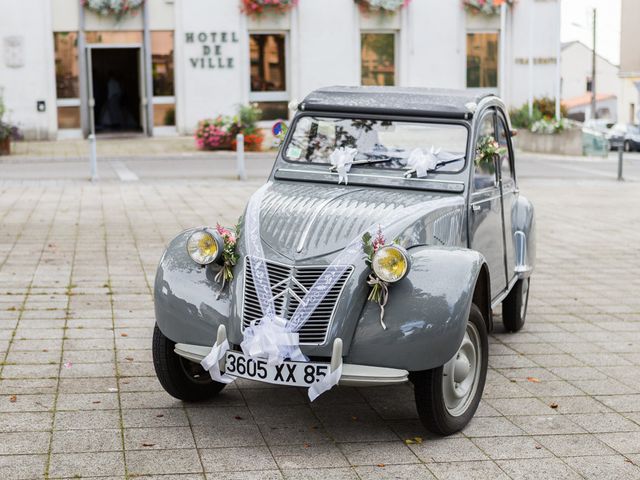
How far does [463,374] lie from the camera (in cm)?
559

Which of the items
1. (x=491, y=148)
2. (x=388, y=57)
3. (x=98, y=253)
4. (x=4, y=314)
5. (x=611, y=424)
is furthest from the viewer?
(x=388, y=57)

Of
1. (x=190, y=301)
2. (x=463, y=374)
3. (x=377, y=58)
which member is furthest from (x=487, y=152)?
(x=377, y=58)

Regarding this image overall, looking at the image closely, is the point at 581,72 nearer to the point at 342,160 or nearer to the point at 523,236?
the point at 523,236

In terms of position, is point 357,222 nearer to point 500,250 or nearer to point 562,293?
point 500,250

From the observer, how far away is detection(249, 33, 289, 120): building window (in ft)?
103

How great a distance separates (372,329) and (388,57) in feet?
92.6

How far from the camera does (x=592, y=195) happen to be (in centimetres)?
1889

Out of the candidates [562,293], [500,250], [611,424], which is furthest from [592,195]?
[611,424]

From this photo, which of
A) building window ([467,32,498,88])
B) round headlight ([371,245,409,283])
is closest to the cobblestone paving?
round headlight ([371,245,409,283])

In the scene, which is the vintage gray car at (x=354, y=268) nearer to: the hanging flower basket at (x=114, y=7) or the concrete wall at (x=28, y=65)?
the hanging flower basket at (x=114, y=7)

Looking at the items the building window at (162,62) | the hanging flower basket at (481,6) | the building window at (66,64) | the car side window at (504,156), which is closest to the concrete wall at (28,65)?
the building window at (66,64)

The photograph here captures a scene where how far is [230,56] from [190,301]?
25.7 m

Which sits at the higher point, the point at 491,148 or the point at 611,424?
the point at 491,148

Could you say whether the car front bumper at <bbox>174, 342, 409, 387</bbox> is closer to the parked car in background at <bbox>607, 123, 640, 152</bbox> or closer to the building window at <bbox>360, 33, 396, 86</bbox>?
the building window at <bbox>360, 33, 396, 86</bbox>
